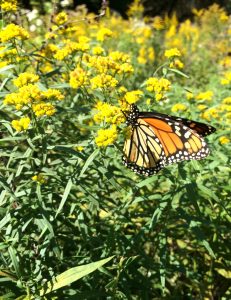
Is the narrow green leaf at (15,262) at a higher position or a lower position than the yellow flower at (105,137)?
lower

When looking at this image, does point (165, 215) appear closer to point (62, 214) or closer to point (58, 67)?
point (62, 214)

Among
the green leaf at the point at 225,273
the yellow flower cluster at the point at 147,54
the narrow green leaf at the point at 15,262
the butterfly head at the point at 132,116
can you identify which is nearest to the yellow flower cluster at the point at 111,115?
the butterfly head at the point at 132,116

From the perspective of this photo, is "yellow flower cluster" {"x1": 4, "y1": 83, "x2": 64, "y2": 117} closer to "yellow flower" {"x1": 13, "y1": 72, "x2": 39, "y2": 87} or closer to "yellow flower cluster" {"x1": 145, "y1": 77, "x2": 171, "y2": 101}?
"yellow flower" {"x1": 13, "y1": 72, "x2": 39, "y2": 87}

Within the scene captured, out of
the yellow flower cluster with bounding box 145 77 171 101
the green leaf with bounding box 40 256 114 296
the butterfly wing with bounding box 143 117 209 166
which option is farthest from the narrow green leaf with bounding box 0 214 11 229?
the yellow flower cluster with bounding box 145 77 171 101

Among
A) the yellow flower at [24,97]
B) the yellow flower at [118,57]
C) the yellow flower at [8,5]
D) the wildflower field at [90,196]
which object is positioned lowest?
the wildflower field at [90,196]

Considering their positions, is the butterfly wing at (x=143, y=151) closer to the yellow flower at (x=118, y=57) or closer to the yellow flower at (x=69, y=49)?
the yellow flower at (x=118, y=57)

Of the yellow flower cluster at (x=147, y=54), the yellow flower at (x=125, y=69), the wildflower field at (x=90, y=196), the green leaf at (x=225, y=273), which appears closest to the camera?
the wildflower field at (x=90, y=196)

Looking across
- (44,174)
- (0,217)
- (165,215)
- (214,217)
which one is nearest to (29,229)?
(0,217)
